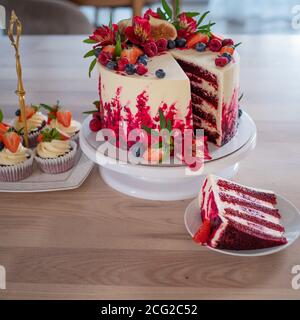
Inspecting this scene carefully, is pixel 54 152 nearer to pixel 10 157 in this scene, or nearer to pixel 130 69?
pixel 10 157

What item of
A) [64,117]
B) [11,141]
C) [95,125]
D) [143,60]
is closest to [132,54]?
[143,60]

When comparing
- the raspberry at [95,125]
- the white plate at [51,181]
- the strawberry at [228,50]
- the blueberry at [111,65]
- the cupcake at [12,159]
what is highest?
the strawberry at [228,50]

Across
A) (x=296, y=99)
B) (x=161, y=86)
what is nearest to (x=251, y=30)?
(x=296, y=99)

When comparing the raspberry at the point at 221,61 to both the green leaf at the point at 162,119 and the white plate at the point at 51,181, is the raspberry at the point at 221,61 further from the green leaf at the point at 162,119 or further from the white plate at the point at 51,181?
the white plate at the point at 51,181

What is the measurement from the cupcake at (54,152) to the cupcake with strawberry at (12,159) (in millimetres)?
43

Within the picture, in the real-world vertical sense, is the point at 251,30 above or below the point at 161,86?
below

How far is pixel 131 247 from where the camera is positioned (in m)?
1.31

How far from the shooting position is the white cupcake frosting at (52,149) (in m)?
1.60

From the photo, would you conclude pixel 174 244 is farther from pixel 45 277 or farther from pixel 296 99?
pixel 296 99

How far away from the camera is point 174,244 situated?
4.31ft

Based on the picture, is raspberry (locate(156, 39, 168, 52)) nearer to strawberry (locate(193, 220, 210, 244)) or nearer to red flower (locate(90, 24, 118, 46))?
red flower (locate(90, 24, 118, 46))

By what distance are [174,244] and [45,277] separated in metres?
0.33

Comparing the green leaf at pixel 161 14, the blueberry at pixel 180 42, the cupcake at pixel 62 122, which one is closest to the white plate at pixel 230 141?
the cupcake at pixel 62 122

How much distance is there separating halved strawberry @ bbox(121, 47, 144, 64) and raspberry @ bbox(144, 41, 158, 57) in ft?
0.14
